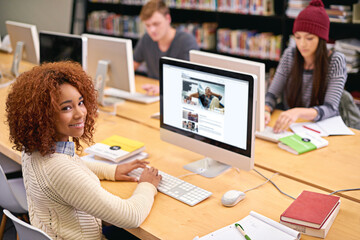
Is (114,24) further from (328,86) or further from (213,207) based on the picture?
(213,207)

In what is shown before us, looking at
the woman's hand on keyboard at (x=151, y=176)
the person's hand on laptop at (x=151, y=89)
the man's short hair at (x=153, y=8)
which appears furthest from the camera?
the man's short hair at (x=153, y=8)

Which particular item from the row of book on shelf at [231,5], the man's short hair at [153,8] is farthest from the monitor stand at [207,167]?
the row of book on shelf at [231,5]

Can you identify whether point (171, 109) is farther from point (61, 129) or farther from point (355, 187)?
point (355, 187)

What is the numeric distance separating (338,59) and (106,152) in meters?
1.47

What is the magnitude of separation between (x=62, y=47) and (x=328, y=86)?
65.9 inches

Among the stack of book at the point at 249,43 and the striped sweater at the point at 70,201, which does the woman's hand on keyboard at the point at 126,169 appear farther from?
the stack of book at the point at 249,43

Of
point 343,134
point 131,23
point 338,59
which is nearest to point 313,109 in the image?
point 343,134

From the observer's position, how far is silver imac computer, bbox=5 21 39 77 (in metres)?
3.53

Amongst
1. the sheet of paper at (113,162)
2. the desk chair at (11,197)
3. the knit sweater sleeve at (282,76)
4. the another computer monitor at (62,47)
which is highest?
the another computer monitor at (62,47)

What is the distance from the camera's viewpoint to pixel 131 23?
206 inches

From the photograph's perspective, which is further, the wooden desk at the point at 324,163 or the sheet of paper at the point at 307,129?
the sheet of paper at the point at 307,129

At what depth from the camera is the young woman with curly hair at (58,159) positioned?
138 centimetres

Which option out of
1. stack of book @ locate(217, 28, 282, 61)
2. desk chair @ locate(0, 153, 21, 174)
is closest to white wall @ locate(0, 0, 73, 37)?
stack of book @ locate(217, 28, 282, 61)

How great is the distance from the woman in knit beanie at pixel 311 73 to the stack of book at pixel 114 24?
2771mm
